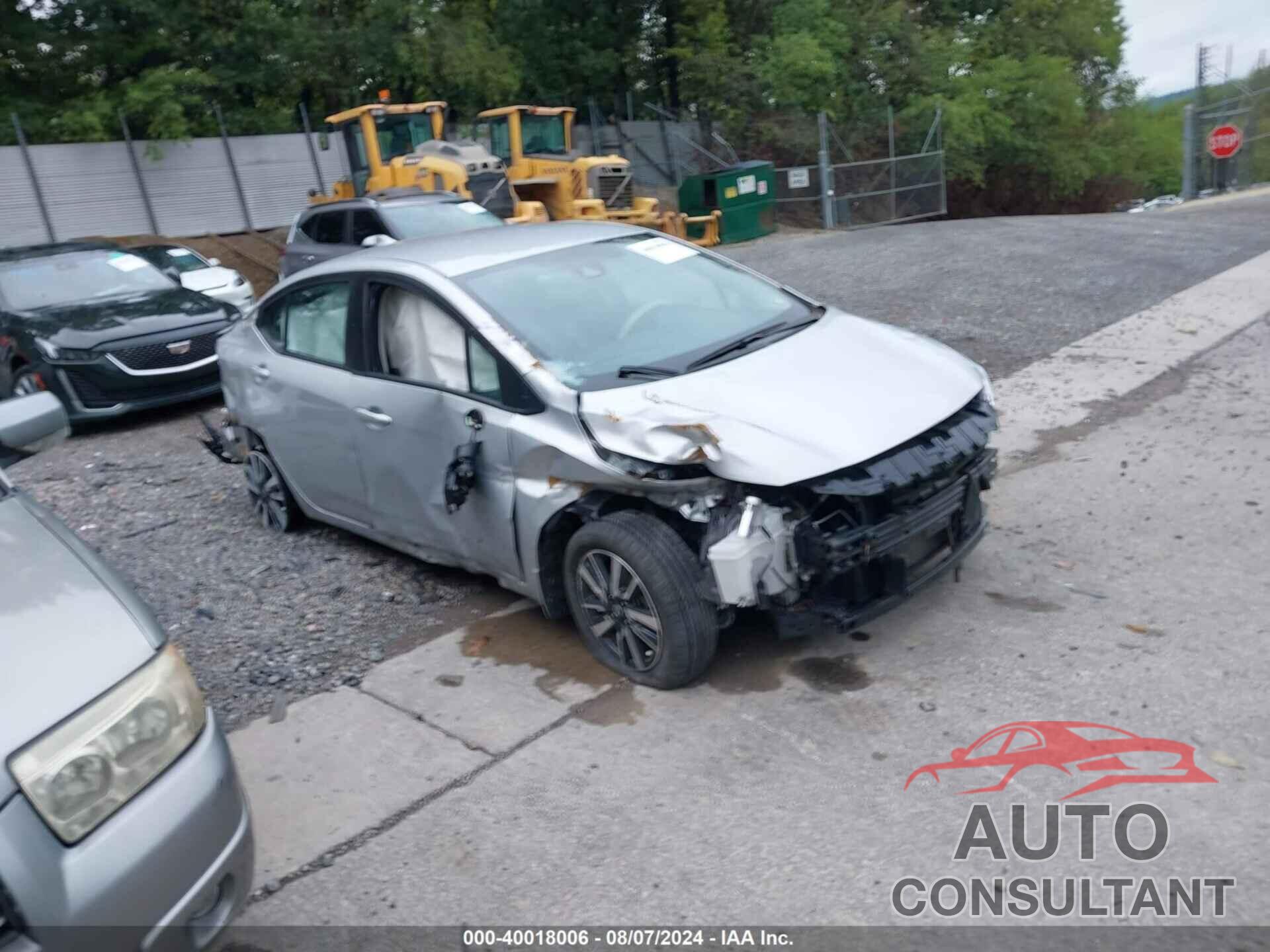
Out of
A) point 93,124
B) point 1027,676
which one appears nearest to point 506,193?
point 93,124

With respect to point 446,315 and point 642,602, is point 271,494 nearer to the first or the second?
point 446,315

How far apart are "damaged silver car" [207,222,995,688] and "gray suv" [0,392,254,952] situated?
1755mm

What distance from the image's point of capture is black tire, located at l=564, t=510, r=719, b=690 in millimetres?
3879

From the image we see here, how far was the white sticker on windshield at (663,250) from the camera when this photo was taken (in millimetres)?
5262

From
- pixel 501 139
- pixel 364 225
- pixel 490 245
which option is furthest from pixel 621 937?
pixel 501 139

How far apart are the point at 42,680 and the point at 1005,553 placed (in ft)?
13.3

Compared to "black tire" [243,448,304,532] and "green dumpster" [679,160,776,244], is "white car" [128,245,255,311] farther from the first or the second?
"green dumpster" [679,160,776,244]

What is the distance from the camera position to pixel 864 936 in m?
2.79

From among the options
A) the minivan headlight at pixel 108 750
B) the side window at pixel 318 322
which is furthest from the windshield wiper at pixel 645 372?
the minivan headlight at pixel 108 750

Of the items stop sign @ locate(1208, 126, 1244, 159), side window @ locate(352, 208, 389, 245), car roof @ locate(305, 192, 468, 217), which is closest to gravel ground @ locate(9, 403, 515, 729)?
side window @ locate(352, 208, 389, 245)

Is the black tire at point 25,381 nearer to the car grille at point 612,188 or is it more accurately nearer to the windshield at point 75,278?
the windshield at point 75,278

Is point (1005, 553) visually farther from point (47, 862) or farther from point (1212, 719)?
point (47, 862)

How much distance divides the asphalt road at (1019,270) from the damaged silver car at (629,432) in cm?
415

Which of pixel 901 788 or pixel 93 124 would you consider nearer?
pixel 901 788
